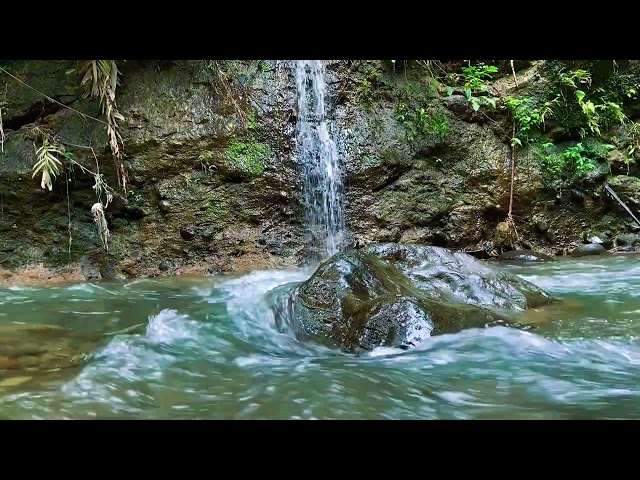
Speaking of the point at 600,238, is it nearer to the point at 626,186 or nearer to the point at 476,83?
the point at 626,186

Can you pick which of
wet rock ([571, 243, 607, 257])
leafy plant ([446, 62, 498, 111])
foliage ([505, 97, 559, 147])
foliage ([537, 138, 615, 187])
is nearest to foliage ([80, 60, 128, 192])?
leafy plant ([446, 62, 498, 111])

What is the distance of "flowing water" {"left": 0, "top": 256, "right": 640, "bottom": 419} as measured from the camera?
2.60 meters

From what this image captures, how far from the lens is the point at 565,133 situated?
8.08m

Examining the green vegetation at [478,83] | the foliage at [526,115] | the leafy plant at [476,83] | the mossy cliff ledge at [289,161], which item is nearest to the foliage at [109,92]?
the mossy cliff ledge at [289,161]

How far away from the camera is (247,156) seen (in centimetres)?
710

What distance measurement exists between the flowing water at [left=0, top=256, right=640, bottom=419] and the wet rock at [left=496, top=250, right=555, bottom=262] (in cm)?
215

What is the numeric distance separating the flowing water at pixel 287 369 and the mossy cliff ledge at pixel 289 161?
72.2 inches

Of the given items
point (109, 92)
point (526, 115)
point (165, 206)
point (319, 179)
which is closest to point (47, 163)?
point (109, 92)

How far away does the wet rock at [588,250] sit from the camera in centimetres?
743

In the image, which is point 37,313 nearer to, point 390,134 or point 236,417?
point 236,417

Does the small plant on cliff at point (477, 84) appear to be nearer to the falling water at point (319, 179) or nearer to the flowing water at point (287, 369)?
the falling water at point (319, 179)

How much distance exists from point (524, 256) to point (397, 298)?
420cm
